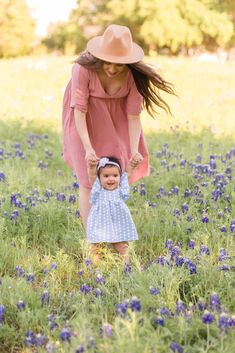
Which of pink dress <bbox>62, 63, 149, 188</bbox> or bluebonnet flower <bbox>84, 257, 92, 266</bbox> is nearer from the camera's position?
bluebonnet flower <bbox>84, 257, 92, 266</bbox>

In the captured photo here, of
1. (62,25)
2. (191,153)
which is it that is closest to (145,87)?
(191,153)

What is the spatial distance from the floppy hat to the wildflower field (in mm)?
1251

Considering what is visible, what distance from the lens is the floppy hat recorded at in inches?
152

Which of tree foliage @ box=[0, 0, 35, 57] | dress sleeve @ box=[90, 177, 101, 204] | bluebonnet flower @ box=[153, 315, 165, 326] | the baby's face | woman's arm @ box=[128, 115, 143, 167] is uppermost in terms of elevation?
tree foliage @ box=[0, 0, 35, 57]

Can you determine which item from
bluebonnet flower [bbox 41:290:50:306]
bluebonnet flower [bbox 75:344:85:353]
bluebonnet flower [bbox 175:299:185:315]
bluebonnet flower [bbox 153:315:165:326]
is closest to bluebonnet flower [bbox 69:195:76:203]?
bluebonnet flower [bbox 41:290:50:306]

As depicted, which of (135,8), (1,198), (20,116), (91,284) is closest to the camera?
(91,284)

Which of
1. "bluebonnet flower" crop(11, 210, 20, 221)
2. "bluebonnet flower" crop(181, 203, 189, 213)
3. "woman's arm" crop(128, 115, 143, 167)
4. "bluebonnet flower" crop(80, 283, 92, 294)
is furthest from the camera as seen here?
"bluebonnet flower" crop(181, 203, 189, 213)

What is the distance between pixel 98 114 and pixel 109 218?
2.70 feet

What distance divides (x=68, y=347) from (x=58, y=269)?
1.10 m

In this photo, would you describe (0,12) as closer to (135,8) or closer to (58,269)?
(135,8)

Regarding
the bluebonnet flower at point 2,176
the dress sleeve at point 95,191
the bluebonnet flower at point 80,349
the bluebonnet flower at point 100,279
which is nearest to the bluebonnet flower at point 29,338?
the bluebonnet flower at point 80,349

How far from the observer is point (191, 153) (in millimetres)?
6996

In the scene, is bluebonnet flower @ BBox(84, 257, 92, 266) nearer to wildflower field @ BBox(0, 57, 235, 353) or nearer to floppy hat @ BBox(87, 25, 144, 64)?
wildflower field @ BBox(0, 57, 235, 353)

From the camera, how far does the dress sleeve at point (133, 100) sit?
14.0 feet
